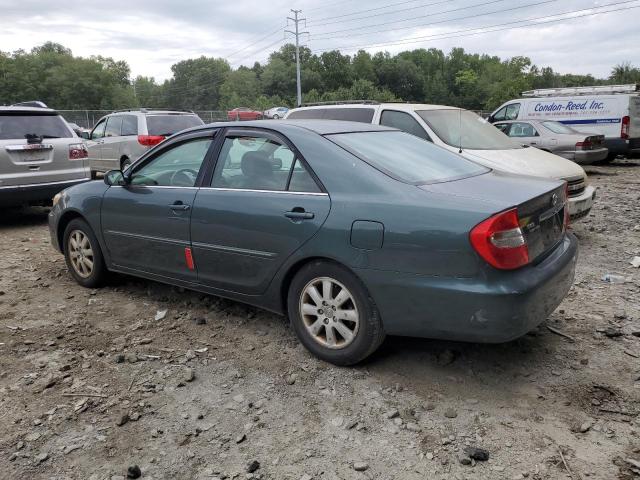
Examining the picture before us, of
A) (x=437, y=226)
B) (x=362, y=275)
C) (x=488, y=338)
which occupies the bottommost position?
(x=488, y=338)

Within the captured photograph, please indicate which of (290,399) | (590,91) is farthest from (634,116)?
(290,399)

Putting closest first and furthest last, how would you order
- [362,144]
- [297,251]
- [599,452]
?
[599,452] < [297,251] < [362,144]

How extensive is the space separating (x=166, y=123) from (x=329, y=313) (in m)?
9.49

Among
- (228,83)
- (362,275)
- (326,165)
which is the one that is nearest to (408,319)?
(362,275)

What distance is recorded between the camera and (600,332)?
3.94 metres

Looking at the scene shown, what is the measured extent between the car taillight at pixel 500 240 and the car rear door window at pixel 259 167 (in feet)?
3.63

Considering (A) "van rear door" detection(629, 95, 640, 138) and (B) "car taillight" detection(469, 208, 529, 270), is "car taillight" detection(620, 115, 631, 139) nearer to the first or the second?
(A) "van rear door" detection(629, 95, 640, 138)

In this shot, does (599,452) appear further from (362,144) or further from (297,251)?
(362,144)

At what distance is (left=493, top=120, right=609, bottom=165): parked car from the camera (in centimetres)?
1230

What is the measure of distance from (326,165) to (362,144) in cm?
40

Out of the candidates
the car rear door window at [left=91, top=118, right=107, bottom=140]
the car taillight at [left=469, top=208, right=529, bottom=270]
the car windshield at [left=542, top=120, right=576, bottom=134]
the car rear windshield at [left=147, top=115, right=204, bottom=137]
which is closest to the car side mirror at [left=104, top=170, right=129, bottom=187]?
the car taillight at [left=469, top=208, right=529, bottom=270]

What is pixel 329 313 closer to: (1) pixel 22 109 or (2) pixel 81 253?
(2) pixel 81 253

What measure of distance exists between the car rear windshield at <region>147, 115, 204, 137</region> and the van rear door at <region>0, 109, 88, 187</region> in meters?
3.12

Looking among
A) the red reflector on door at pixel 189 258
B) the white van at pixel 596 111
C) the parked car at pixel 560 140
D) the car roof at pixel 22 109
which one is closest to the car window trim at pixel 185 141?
the red reflector on door at pixel 189 258
